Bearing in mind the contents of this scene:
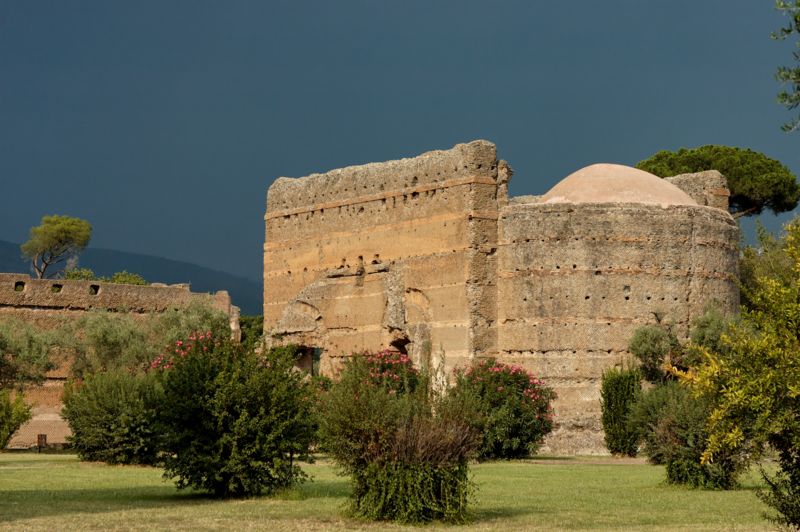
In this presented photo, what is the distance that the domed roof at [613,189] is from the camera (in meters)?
36.0

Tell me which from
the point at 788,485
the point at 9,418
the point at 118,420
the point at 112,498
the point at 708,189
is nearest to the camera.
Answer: the point at 788,485

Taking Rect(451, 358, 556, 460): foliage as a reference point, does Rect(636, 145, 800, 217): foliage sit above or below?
above

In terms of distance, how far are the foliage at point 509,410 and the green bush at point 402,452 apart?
1389cm

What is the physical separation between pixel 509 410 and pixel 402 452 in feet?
50.4

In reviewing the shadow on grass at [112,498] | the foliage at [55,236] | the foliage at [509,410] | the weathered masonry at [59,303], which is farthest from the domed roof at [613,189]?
the foliage at [55,236]

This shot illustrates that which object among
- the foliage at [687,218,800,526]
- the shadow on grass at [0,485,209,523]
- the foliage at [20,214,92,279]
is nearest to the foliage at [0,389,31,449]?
the shadow on grass at [0,485,209,523]

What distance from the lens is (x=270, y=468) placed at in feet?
62.1

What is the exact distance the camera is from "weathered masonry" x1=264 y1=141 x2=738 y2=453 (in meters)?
35.2

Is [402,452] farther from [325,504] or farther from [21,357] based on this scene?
[21,357]

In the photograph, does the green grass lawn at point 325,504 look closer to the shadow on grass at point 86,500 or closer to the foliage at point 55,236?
the shadow on grass at point 86,500

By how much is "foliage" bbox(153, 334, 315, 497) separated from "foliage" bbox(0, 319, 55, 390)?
18.5 meters

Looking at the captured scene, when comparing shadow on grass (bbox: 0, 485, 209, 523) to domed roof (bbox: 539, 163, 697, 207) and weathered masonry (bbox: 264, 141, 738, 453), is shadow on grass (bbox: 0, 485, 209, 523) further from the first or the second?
domed roof (bbox: 539, 163, 697, 207)

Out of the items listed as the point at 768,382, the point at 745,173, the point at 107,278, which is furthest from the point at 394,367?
the point at 107,278

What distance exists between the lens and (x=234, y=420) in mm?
18812
